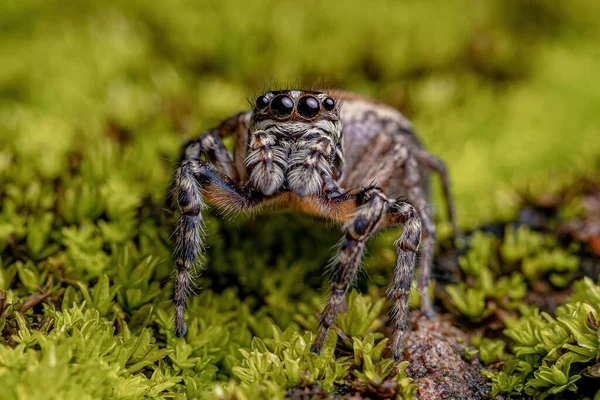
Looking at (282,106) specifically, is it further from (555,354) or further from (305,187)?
(555,354)

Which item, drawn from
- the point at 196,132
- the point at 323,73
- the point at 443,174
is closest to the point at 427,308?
the point at 443,174

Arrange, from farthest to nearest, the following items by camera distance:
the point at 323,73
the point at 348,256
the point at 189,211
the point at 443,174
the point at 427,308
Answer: the point at 323,73, the point at 443,174, the point at 427,308, the point at 189,211, the point at 348,256

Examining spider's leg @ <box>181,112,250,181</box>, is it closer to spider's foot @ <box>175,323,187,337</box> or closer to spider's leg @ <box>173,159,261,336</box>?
spider's leg @ <box>173,159,261,336</box>

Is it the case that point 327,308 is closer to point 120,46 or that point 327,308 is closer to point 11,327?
point 11,327

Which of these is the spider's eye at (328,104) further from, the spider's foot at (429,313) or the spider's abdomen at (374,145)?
the spider's foot at (429,313)

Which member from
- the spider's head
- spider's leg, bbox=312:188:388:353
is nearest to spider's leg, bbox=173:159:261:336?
the spider's head

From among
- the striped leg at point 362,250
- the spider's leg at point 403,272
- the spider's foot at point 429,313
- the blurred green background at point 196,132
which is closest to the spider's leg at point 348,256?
the striped leg at point 362,250

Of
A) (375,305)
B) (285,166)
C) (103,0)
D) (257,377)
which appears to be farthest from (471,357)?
(103,0)

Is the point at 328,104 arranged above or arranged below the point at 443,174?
above
